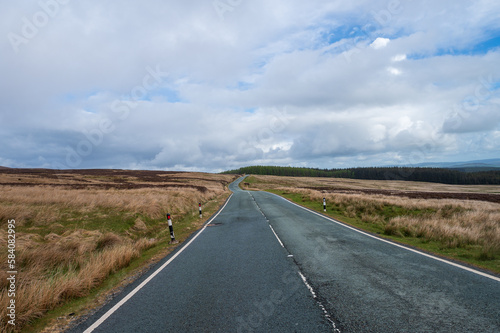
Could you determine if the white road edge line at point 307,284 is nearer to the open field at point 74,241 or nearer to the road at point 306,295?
the road at point 306,295

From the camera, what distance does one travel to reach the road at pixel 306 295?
13.2ft

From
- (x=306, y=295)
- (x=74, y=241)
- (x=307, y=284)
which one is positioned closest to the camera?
(x=306, y=295)

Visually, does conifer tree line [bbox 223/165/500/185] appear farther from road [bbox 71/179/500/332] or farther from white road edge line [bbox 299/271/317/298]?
white road edge line [bbox 299/271/317/298]

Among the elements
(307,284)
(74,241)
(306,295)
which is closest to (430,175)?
(307,284)

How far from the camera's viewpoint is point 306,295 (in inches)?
198

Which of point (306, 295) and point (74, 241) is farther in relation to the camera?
point (74, 241)

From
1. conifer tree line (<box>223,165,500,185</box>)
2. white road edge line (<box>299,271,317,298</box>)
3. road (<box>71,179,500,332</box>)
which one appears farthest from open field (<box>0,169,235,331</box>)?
conifer tree line (<box>223,165,500,185</box>)

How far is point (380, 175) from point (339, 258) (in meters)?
163

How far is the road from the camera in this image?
403 centimetres

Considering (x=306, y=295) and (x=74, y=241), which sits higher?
(x=74, y=241)

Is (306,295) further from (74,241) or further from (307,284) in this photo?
(74,241)

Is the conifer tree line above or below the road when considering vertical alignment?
below

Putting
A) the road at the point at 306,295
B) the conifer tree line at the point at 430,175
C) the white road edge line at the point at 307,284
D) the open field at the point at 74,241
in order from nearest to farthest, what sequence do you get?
the road at the point at 306,295
the white road edge line at the point at 307,284
the open field at the point at 74,241
the conifer tree line at the point at 430,175

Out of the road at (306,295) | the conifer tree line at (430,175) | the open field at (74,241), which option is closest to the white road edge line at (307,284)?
the road at (306,295)
